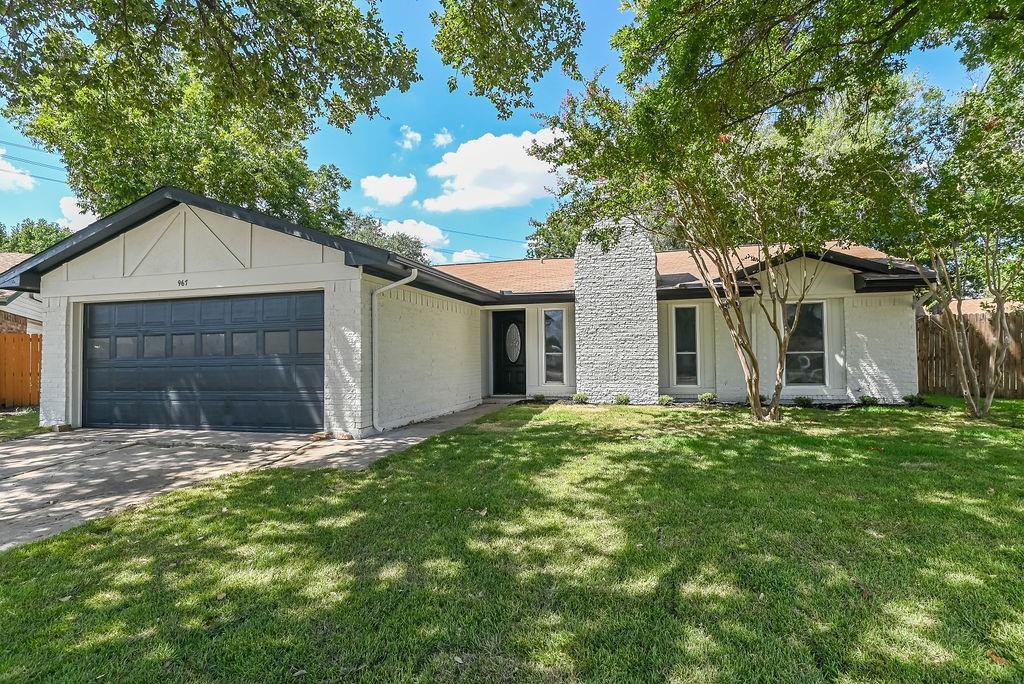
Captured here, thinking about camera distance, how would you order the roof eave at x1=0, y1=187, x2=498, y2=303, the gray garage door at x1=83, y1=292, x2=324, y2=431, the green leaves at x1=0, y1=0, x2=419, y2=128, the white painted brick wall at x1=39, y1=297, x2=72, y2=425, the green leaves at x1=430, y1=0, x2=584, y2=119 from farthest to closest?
the white painted brick wall at x1=39, y1=297, x2=72, y2=425, the gray garage door at x1=83, y1=292, x2=324, y2=431, the roof eave at x1=0, y1=187, x2=498, y2=303, the green leaves at x1=0, y1=0, x2=419, y2=128, the green leaves at x1=430, y1=0, x2=584, y2=119

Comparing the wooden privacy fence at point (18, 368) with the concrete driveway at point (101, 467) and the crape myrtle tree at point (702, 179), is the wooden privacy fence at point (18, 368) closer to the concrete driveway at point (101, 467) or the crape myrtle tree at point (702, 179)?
the concrete driveway at point (101, 467)

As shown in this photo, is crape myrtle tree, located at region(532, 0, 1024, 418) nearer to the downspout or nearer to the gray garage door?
the downspout

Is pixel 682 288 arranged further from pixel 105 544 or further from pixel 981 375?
pixel 105 544

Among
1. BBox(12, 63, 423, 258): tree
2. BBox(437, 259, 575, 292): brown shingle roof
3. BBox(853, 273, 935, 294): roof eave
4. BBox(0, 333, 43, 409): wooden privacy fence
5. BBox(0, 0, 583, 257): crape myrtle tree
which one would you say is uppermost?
BBox(12, 63, 423, 258): tree

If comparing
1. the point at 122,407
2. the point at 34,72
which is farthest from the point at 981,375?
the point at 34,72

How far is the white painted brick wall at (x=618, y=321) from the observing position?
10.8 metres

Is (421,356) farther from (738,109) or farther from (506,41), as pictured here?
(738,109)

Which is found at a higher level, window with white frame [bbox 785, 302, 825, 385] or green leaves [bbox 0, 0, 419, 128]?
green leaves [bbox 0, 0, 419, 128]

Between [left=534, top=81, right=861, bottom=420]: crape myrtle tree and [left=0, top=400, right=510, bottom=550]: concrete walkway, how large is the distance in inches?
195

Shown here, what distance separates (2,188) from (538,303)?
72.8 feet

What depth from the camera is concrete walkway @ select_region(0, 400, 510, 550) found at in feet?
13.5

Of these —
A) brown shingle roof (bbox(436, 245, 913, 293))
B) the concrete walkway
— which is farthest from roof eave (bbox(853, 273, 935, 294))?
the concrete walkway

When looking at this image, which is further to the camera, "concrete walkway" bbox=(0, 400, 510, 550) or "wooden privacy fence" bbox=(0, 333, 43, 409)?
"wooden privacy fence" bbox=(0, 333, 43, 409)

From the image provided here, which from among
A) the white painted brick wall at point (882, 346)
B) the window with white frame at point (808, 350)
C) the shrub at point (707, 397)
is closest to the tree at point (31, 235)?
the shrub at point (707, 397)
